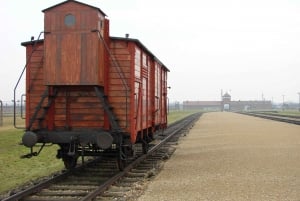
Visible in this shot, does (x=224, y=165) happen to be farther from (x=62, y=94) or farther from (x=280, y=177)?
(x=62, y=94)

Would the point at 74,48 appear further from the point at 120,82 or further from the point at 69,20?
the point at 120,82

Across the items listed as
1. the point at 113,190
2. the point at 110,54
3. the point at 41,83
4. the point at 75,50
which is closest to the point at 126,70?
the point at 110,54

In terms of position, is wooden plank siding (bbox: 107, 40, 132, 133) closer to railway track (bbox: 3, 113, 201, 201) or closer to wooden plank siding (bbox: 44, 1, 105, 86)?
wooden plank siding (bbox: 44, 1, 105, 86)

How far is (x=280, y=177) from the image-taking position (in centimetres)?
1095

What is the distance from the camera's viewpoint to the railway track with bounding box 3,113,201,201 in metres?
8.52

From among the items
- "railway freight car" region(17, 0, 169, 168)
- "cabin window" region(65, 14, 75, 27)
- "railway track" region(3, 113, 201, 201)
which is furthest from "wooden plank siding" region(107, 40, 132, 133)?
"railway track" region(3, 113, 201, 201)

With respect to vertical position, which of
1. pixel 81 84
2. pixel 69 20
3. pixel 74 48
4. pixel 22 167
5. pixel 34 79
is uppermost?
pixel 69 20

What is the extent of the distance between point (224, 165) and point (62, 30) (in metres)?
6.21

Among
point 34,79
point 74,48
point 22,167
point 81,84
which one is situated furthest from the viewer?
point 22,167

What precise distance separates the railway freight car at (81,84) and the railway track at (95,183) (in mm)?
568

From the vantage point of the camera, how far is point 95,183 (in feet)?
33.0

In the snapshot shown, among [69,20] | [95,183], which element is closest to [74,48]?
[69,20]

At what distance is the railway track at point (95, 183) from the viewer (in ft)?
28.0

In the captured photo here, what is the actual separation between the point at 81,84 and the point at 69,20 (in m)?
1.59
